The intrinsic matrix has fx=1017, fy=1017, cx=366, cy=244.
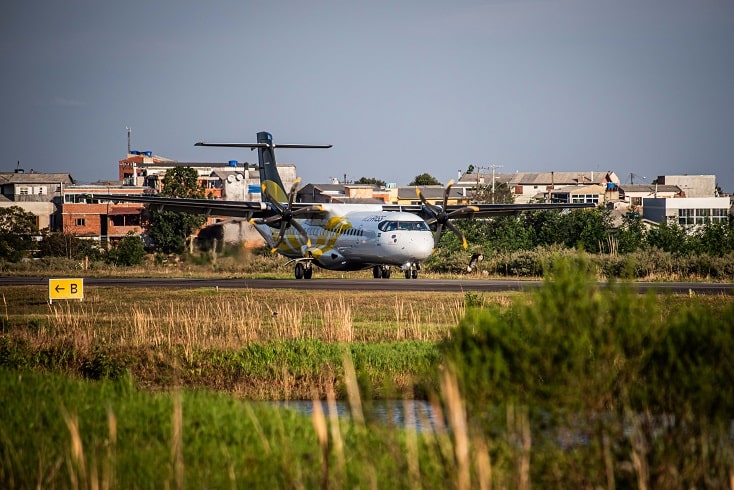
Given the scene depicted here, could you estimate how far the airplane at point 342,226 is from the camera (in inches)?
1975

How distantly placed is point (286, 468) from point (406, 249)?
3931cm

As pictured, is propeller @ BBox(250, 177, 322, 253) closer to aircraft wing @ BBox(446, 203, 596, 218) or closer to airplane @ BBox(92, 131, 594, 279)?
airplane @ BBox(92, 131, 594, 279)

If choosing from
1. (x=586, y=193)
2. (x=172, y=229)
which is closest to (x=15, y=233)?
(x=172, y=229)

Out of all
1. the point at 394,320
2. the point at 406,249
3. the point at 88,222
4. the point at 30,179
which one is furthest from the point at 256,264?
the point at 30,179

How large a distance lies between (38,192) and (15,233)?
69380 millimetres

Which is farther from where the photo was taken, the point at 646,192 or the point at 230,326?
the point at 646,192

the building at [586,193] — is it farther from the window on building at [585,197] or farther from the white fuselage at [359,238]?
the white fuselage at [359,238]

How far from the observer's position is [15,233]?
90125 millimetres

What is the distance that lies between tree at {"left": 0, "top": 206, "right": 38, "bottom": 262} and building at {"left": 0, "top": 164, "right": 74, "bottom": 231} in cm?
3364

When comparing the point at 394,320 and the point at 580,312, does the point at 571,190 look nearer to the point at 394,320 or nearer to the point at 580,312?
the point at 394,320

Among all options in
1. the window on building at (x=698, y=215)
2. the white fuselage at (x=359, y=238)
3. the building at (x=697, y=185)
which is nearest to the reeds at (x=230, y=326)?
the white fuselage at (x=359, y=238)

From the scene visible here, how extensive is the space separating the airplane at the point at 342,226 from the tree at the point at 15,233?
3045cm

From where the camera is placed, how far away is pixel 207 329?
28.9 meters

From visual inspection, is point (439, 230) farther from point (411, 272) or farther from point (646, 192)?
point (646, 192)
